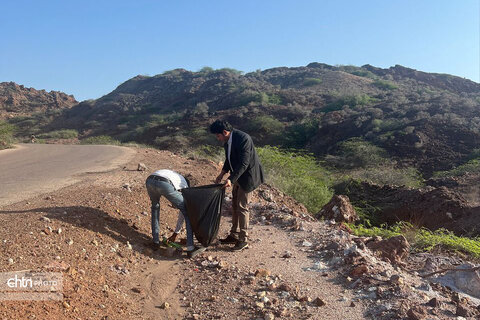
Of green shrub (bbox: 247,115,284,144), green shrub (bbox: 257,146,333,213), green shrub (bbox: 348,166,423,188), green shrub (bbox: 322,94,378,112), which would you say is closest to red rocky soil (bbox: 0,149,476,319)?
green shrub (bbox: 257,146,333,213)

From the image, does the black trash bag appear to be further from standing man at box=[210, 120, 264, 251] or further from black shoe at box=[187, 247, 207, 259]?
standing man at box=[210, 120, 264, 251]

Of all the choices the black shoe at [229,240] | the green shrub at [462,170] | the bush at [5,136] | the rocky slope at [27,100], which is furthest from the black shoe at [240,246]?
the rocky slope at [27,100]

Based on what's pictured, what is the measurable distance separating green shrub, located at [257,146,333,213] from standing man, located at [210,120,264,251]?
16.9ft

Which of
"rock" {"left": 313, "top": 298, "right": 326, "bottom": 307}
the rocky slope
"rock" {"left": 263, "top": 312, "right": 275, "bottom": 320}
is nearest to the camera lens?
"rock" {"left": 263, "top": 312, "right": 275, "bottom": 320}

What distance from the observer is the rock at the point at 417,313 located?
9.72 feet

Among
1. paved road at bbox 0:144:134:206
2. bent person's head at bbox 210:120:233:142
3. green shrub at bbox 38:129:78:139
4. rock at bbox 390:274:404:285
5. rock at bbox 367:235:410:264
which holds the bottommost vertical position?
green shrub at bbox 38:129:78:139

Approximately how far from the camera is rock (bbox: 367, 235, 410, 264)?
4.88 m

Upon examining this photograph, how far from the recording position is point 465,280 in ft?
13.8

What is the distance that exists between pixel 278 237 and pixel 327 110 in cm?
3195

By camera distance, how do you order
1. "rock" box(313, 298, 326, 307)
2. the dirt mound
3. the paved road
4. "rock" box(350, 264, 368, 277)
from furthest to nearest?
the dirt mound < the paved road < "rock" box(350, 264, 368, 277) < "rock" box(313, 298, 326, 307)

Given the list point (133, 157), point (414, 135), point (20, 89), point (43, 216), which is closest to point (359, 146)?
point (414, 135)

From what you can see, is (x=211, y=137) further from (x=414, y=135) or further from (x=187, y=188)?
(x=187, y=188)

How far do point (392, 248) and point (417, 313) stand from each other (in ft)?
6.92

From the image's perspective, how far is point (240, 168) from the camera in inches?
177
